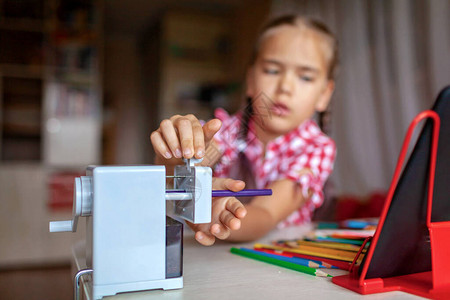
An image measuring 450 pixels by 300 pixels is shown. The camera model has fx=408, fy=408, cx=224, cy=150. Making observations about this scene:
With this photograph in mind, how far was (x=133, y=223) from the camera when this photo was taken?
365 millimetres

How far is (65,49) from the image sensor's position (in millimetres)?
2791

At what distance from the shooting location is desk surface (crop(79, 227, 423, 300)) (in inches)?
14.4

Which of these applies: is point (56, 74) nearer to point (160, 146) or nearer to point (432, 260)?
point (160, 146)

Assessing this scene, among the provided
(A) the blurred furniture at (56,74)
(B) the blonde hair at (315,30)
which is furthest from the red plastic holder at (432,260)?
(A) the blurred furniture at (56,74)

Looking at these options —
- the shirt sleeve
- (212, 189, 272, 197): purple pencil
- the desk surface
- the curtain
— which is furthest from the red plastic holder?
the curtain

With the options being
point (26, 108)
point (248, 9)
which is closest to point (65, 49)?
point (26, 108)

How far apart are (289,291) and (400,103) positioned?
1.49 meters

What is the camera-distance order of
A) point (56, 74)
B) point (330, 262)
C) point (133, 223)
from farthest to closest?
1. point (56, 74)
2. point (330, 262)
3. point (133, 223)

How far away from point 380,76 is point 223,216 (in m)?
1.59

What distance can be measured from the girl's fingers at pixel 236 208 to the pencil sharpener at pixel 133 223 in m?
0.04

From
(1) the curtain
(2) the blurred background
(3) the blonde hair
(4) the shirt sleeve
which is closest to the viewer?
(4) the shirt sleeve

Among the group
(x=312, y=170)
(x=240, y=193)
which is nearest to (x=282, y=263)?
(x=240, y=193)

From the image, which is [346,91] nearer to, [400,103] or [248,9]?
[400,103]

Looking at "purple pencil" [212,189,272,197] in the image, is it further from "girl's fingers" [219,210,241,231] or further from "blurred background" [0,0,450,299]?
"blurred background" [0,0,450,299]
